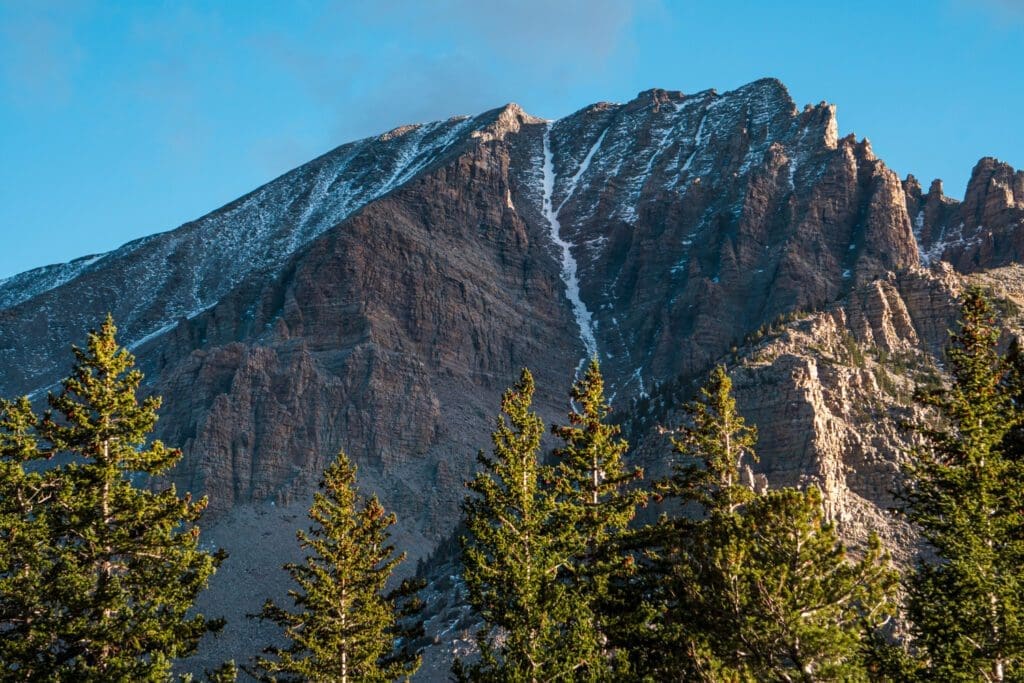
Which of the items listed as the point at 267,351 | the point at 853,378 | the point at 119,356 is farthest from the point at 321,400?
the point at 119,356

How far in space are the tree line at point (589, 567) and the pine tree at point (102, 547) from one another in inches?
2.6

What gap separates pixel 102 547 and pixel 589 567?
15.5 metres

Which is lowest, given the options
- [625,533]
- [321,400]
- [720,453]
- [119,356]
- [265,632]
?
[265,632]

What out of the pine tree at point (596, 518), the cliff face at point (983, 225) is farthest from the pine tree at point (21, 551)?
the cliff face at point (983, 225)

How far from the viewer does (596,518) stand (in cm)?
3475

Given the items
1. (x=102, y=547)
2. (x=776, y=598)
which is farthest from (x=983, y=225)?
(x=102, y=547)

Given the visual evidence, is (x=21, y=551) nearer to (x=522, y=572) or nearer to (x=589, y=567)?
(x=522, y=572)

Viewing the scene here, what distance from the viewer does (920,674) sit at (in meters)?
28.4

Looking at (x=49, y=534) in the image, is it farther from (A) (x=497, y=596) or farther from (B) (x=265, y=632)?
(B) (x=265, y=632)

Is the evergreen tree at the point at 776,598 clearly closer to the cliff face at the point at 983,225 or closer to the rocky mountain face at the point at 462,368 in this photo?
the rocky mountain face at the point at 462,368

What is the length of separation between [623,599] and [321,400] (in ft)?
437

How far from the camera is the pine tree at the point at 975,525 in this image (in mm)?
27703

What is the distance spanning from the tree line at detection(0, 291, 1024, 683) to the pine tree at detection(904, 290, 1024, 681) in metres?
0.07

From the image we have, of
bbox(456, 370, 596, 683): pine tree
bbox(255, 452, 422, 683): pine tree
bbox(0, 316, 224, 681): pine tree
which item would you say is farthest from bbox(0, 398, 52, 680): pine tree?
bbox(456, 370, 596, 683): pine tree
